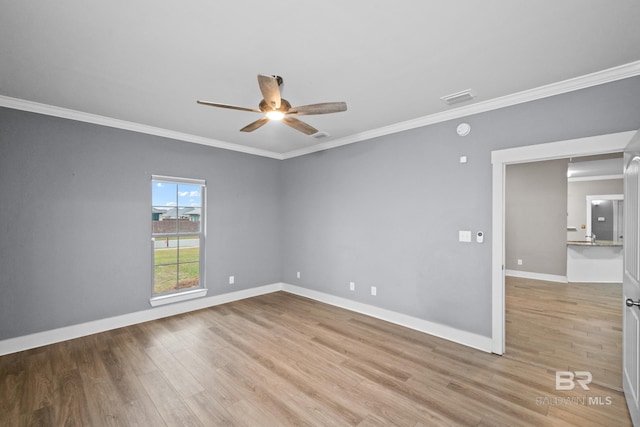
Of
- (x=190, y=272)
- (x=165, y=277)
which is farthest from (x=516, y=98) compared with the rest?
(x=165, y=277)

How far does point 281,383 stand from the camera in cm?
247

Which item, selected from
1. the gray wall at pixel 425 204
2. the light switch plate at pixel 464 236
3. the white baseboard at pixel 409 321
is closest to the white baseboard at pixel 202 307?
the white baseboard at pixel 409 321

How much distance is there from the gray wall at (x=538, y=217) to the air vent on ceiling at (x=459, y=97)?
481 centimetres

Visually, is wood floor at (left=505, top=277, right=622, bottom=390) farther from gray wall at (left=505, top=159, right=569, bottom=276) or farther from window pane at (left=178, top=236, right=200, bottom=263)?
window pane at (left=178, top=236, right=200, bottom=263)

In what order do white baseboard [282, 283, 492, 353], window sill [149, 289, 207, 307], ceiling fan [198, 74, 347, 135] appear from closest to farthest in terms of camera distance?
ceiling fan [198, 74, 347, 135] < white baseboard [282, 283, 492, 353] < window sill [149, 289, 207, 307]

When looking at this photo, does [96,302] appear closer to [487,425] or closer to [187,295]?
[187,295]

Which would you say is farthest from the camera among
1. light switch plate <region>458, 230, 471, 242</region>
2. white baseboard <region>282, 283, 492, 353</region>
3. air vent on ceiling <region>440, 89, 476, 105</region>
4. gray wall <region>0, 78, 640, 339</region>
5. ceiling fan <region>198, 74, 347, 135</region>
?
light switch plate <region>458, 230, 471, 242</region>

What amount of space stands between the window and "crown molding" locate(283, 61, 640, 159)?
8.98 feet

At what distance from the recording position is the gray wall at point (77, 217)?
3.05 m

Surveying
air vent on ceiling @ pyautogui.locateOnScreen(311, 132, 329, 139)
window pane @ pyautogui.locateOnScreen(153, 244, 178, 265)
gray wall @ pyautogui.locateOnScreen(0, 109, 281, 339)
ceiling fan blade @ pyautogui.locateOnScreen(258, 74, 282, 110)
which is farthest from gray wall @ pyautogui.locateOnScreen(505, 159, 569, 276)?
window pane @ pyautogui.locateOnScreen(153, 244, 178, 265)

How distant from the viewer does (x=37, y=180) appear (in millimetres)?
3180

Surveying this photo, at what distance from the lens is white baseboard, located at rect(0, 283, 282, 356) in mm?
3057

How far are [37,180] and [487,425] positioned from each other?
5058 mm

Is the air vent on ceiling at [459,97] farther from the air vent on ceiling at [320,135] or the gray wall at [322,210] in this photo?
the air vent on ceiling at [320,135]
